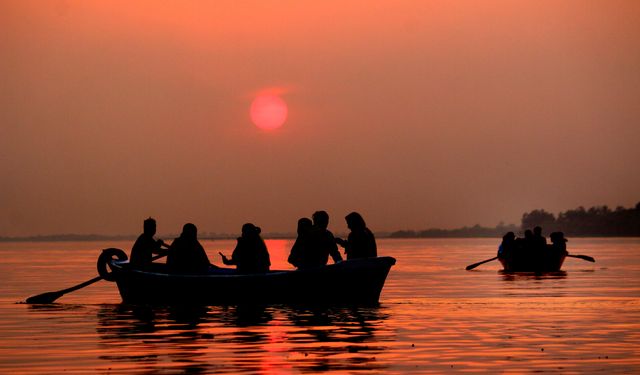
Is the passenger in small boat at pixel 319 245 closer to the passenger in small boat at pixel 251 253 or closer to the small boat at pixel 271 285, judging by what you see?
the small boat at pixel 271 285

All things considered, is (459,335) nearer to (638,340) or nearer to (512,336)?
(512,336)

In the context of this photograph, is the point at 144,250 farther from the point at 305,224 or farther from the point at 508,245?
the point at 508,245

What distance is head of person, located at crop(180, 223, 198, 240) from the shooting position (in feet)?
101

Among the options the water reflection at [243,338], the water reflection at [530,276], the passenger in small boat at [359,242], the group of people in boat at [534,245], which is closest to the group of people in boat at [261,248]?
the passenger in small boat at [359,242]

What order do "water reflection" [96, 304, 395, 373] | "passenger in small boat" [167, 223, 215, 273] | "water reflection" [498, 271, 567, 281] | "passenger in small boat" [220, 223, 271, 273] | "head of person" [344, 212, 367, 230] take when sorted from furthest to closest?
1. "water reflection" [498, 271, 567, 281]
2. "passenger in small boat" [167, 223, 215, 273]
3. "passenger in small boat" [220, 223, 271, 273]
4. "head of person" [344, 212, 367, 230]
5. "water reflection" [96, 304, 395, 373]

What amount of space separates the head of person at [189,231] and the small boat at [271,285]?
927mm

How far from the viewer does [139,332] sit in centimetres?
2377

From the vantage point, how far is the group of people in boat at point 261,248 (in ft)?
98.3

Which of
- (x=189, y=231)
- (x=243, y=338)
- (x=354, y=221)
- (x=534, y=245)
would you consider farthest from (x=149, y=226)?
(x=534, y=245)

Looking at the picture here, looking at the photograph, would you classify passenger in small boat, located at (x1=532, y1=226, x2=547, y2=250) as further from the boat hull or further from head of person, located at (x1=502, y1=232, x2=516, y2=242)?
the boat hull

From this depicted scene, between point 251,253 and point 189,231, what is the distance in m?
1.59

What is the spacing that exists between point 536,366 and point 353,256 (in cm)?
1286

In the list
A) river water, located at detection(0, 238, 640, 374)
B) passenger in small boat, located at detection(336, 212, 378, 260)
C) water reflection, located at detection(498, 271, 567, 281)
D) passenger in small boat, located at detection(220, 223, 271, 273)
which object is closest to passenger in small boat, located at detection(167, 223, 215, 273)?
passenger in small boat, located at detection(220, 223, 271, 273)

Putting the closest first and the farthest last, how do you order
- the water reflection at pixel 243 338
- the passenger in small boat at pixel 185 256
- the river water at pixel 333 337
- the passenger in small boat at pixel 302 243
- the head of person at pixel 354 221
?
the river water at pixel 333 337 < the water reflection at pixel 243 338 < the head of person at pixel 354 221 < the passenger in small boat at pixel 302 243 < the passenger in small boat at pixel 185 256
